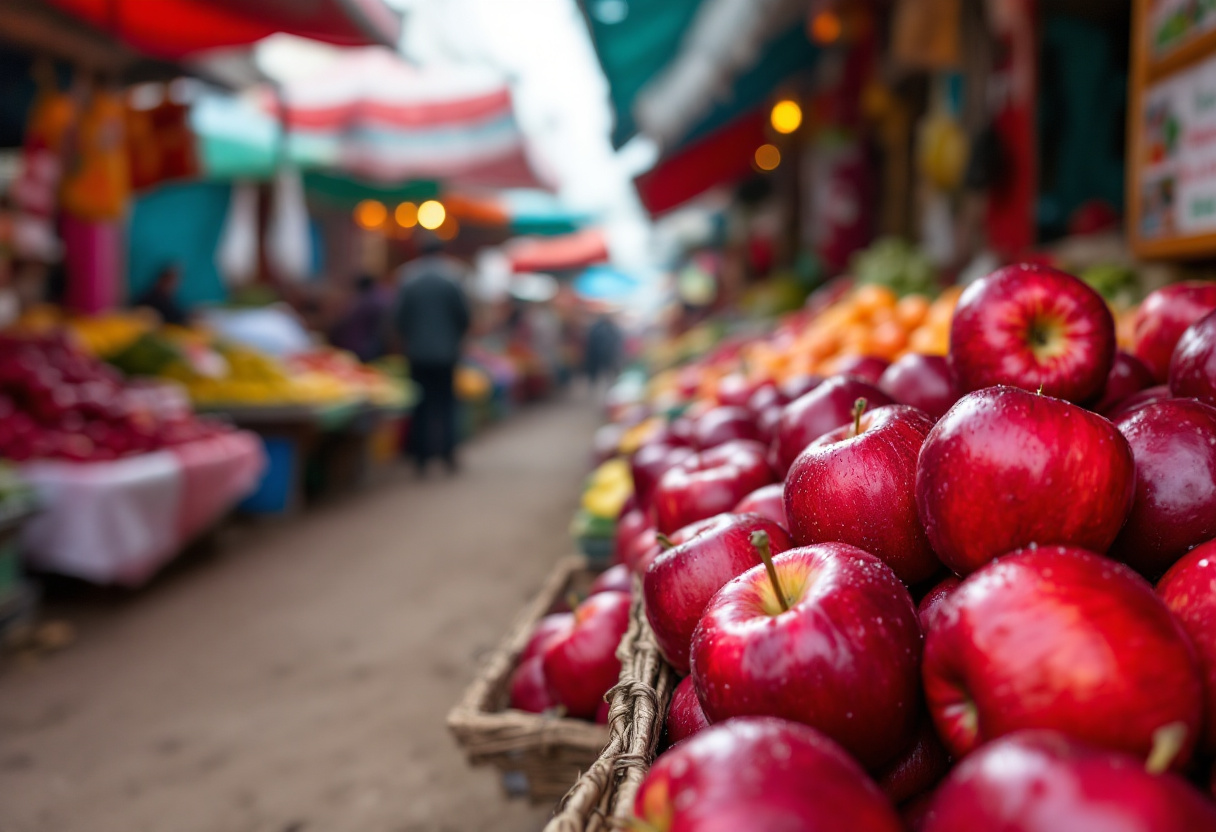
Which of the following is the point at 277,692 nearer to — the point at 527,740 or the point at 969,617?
the point at 527,740

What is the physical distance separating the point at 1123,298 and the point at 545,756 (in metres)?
2.59

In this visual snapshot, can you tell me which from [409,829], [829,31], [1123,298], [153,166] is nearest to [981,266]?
[1123,298]

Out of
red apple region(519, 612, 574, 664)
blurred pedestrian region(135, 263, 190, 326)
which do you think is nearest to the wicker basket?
red apple region(519, 612, 574, 664)

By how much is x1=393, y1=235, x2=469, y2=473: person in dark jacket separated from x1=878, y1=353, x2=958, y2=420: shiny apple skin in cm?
670

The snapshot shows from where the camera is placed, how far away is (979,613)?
762mm

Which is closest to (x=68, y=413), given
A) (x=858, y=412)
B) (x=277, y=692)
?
(x=277, y=692)

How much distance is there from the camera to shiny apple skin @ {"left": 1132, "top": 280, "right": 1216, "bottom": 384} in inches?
59.1

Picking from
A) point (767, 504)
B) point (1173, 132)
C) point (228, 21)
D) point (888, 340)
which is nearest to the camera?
point (767, 504)

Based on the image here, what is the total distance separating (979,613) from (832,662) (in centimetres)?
15

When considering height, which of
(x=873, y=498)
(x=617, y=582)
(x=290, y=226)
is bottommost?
(x=617, y=582)

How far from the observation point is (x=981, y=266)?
407 centimetres

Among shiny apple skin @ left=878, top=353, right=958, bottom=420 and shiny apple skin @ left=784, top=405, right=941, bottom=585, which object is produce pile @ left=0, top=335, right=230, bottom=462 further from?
shiny apple skin @ left=784, top=405, right=941, bottom=585

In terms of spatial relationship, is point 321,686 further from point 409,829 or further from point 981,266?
point 981,266

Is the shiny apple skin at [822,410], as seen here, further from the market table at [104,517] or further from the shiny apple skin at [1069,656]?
the market table at [104,517]
